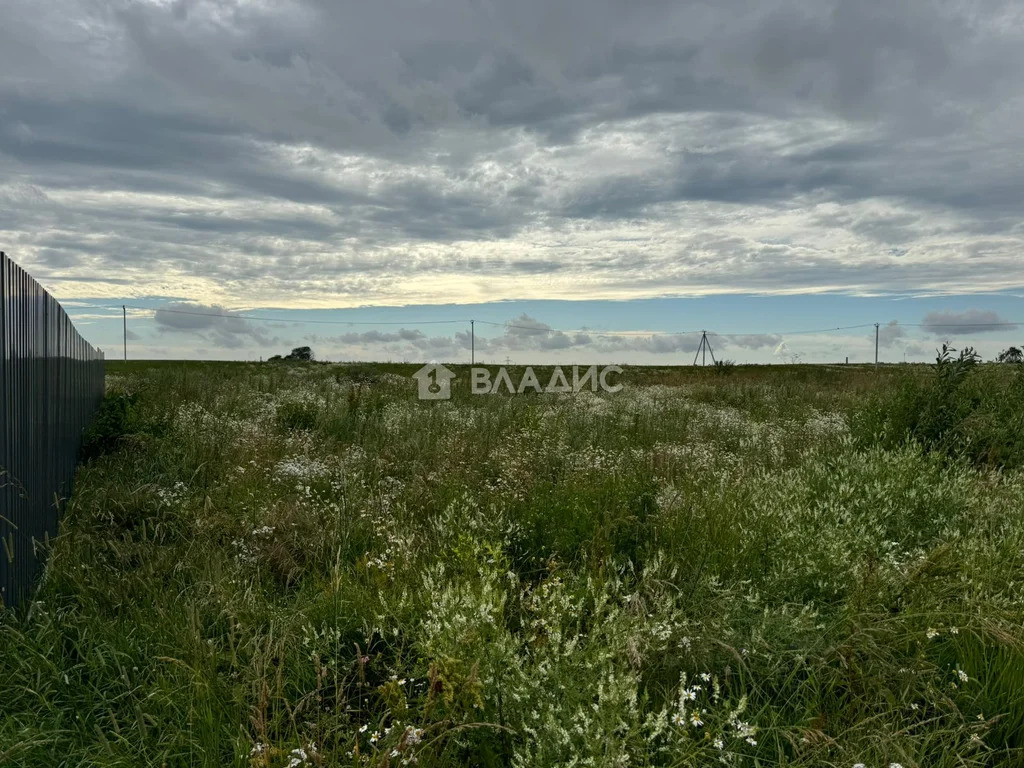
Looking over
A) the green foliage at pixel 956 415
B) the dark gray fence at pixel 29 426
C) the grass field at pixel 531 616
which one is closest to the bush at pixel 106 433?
the grass field at pixel 531 616

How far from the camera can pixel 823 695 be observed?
3.13 m

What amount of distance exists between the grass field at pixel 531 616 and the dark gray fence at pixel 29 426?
251 mm

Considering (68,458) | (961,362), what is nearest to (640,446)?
(961,362)

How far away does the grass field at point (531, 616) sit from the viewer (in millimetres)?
2744

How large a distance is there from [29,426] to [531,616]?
3.77 m

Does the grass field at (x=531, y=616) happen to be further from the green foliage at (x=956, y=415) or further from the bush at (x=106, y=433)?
the bush at (x=106, y=433)

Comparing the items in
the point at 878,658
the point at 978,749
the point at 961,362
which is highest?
the point at 961,362

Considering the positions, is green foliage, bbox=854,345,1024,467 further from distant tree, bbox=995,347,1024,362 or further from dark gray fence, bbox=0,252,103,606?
dark gray fence, bbox=0,252,103,606

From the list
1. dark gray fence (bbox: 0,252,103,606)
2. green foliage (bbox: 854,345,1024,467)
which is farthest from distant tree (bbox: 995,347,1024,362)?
dark gray fence (bbox: 0,252,103,606)

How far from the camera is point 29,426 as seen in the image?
500 centimetres

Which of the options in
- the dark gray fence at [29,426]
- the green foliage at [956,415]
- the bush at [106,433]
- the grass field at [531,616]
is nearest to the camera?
the grass field at [531,616]

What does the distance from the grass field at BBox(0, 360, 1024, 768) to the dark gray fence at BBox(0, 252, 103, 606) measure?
9.9 inches

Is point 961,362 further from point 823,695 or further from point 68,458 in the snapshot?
point 68,458

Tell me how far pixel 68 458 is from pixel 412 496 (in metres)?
3.87
